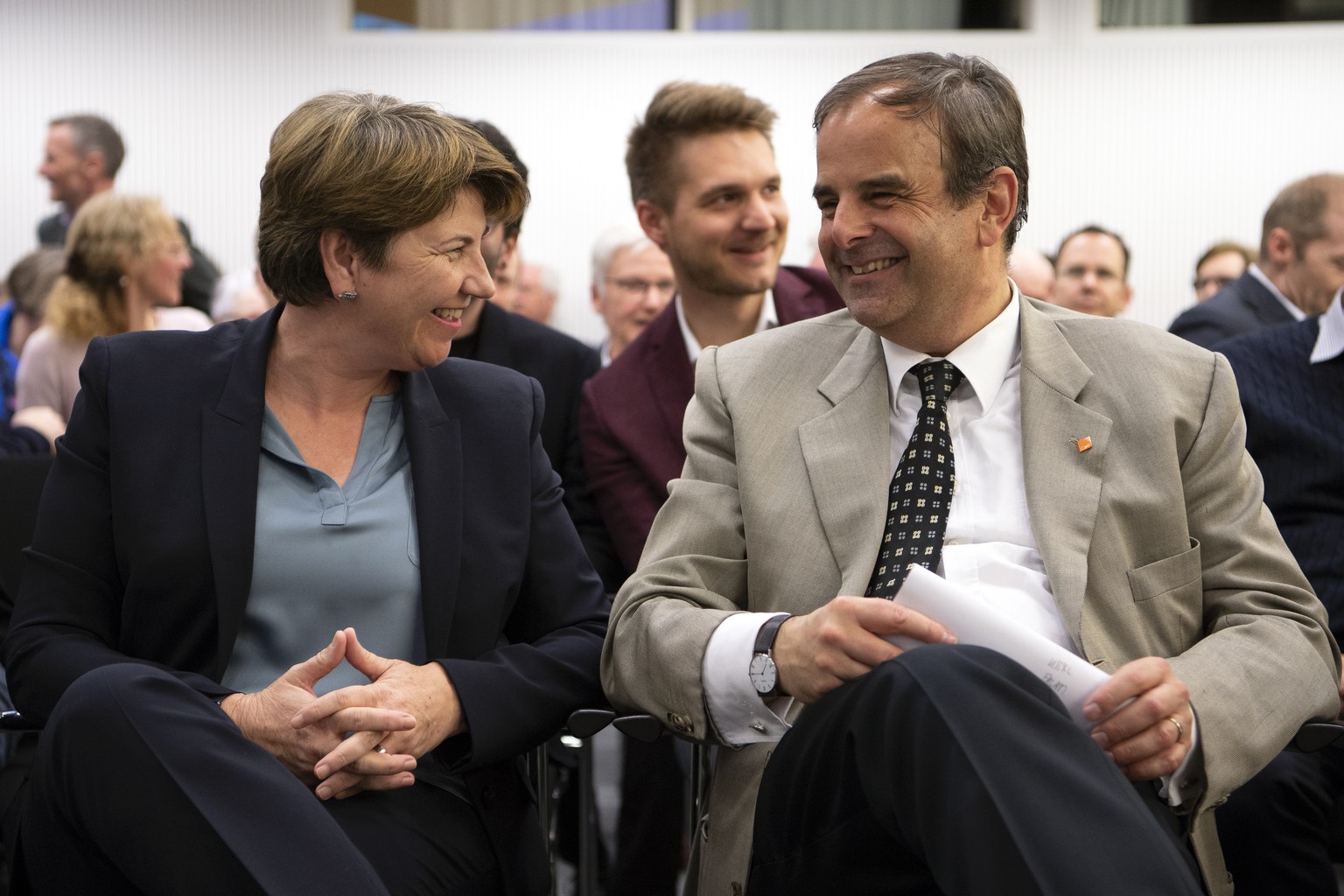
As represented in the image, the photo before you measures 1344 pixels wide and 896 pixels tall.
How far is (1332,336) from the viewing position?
2717 millimetres

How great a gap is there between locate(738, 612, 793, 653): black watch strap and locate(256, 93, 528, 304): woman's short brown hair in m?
0.81

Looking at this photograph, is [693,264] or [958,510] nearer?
[958,510]

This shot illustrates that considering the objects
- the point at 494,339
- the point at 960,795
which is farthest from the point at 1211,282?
the point at 960,795

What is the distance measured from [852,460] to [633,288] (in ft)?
10.8

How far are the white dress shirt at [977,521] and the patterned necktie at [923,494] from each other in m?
0.02

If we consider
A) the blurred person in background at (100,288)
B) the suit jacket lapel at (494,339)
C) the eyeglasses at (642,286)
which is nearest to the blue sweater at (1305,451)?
the suit jacket lapel at (494,339)

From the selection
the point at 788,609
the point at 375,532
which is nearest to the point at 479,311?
the point at 375,532

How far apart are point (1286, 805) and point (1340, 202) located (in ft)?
8.80

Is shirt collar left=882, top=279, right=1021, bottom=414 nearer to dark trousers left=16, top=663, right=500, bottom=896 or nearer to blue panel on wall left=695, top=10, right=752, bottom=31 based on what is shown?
dark trousers left=16, top=663, right=500, bottom=896

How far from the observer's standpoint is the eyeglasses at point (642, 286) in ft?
17.2

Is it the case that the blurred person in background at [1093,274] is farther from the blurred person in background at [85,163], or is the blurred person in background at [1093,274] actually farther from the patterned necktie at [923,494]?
the patterned necktie at [923,494]

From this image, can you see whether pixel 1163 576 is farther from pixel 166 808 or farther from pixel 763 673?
pixel 166 808

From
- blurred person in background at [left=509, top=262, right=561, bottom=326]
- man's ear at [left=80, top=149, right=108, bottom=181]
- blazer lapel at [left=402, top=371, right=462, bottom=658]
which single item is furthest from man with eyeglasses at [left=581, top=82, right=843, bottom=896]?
blurred person in background at [left=509, top=262, right=561, bottom=326]

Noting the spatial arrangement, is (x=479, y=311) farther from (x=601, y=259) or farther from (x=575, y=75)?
(x=575, y=75)
